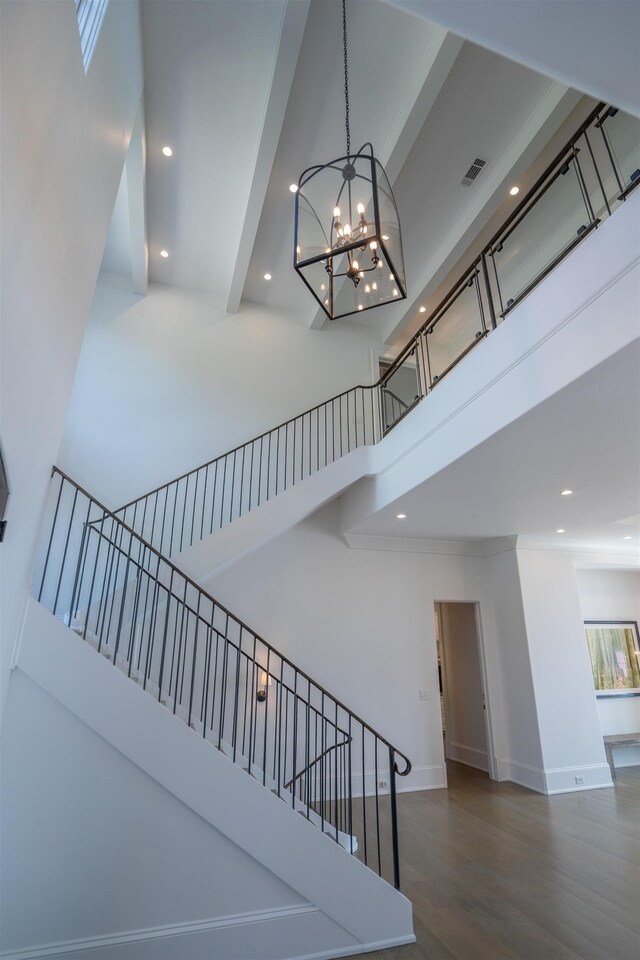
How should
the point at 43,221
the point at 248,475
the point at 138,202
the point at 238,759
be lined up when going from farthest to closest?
the point at 248,475
the point at 138,202
the point at 238,759
the point at 43,221

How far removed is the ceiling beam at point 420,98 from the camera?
4090 mm

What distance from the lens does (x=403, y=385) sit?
624 centimetres

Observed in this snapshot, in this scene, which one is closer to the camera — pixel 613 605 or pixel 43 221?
pixel 43 221

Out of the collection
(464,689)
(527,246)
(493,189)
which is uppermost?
(493,189)

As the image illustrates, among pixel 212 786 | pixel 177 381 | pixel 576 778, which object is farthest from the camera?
pixel 177 381

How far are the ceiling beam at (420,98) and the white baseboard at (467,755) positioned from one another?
798 centimetres

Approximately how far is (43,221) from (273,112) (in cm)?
347

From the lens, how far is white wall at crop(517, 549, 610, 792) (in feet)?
19.5

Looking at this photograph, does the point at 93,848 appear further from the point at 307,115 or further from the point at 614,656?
the point at 614,656

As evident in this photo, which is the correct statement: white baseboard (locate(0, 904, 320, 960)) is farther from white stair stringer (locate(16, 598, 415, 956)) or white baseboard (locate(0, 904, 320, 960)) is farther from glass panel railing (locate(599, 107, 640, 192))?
glass panel railing (locate(599, 107, 640, 192))

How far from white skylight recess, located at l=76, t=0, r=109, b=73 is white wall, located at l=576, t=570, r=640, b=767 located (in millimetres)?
8816

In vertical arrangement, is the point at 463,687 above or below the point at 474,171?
below

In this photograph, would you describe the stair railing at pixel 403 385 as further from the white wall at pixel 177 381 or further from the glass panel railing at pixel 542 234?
the white wall at pixel 177 381

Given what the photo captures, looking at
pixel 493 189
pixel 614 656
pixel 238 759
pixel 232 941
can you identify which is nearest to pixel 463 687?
pixel 614 656
